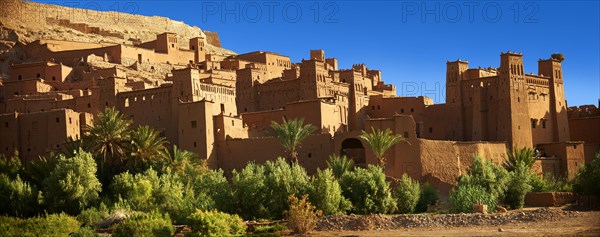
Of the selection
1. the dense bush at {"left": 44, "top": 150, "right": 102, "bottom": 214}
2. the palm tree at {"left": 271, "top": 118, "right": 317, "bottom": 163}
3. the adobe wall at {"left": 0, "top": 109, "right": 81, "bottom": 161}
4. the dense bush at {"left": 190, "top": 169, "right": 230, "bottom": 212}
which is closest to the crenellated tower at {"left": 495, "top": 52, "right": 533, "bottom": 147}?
the palm tree at {"left": 271, "top": 118, "right": 317, "bottom": 163}

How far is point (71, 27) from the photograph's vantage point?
7956 centimetres

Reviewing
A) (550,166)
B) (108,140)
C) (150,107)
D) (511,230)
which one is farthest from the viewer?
(150,107)

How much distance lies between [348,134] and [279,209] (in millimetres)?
9824

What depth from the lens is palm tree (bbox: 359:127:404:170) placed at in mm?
46219

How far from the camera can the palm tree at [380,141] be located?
4622 centimetres

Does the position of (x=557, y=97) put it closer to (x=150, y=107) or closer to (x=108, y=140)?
(x=150, y=107)

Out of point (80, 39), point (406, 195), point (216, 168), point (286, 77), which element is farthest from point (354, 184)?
point (80, 39)

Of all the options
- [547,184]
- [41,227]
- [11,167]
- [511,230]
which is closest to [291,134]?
Answer: [547,184]

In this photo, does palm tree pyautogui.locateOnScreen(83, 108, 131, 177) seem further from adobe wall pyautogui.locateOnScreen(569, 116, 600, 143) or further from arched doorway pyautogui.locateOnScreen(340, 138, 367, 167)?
adobe wall pyautogui.locateOnScreen(569, 116, 600, 143)

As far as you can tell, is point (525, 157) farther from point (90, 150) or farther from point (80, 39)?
point (80, 39)

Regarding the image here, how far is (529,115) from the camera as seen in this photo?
5256 centimetres

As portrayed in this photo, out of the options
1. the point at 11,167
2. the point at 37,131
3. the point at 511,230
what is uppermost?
the point at 37,131

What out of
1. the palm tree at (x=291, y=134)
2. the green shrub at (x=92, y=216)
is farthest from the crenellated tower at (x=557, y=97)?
the green shrub at (x=92, y=216)

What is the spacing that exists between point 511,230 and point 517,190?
8871 millimetres
